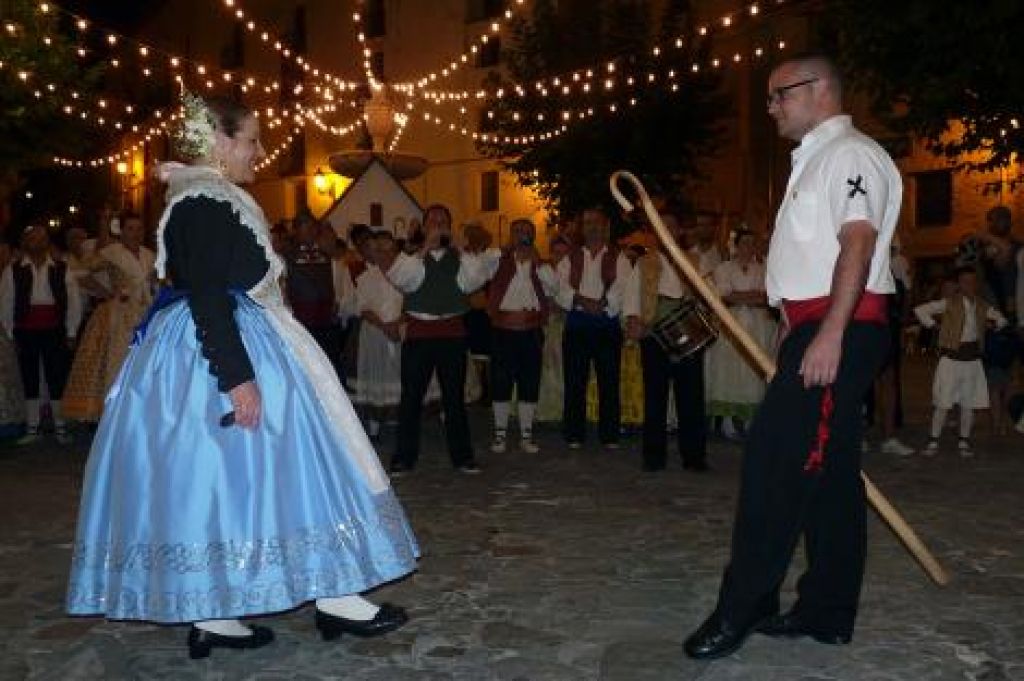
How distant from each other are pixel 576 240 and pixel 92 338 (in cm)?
445

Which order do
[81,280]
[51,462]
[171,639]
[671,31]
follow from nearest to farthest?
[171,639], [51,462], [81,280], [671,31]

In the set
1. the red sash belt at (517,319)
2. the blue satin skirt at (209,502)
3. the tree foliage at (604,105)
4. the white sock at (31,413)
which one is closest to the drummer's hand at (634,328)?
the red sash belt at (517,319)

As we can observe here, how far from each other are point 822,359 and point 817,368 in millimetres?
34

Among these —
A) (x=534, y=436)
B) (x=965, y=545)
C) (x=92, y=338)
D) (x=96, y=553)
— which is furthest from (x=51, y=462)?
(x=965, y=545)

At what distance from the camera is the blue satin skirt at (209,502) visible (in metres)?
3.46

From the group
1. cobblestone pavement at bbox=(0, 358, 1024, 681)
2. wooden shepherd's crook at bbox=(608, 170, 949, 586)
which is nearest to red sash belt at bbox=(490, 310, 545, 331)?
cobblestone pavement at bbox=(0, 358, 1024, 681)

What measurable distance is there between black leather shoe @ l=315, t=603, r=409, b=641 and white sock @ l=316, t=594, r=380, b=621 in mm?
12

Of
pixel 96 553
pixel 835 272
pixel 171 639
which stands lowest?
pixel 171 639

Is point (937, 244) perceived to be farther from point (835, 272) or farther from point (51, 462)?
point (835, 272)

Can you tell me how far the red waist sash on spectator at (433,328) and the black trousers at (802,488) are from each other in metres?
4.09

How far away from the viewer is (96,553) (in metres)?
3.56

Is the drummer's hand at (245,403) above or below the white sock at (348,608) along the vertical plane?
above

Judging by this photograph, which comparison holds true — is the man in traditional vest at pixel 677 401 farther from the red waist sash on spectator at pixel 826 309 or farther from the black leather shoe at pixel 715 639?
the black leather shoe at pixel 715 639

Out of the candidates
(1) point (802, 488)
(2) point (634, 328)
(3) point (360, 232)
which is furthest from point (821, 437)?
(3) point (360, 232)
